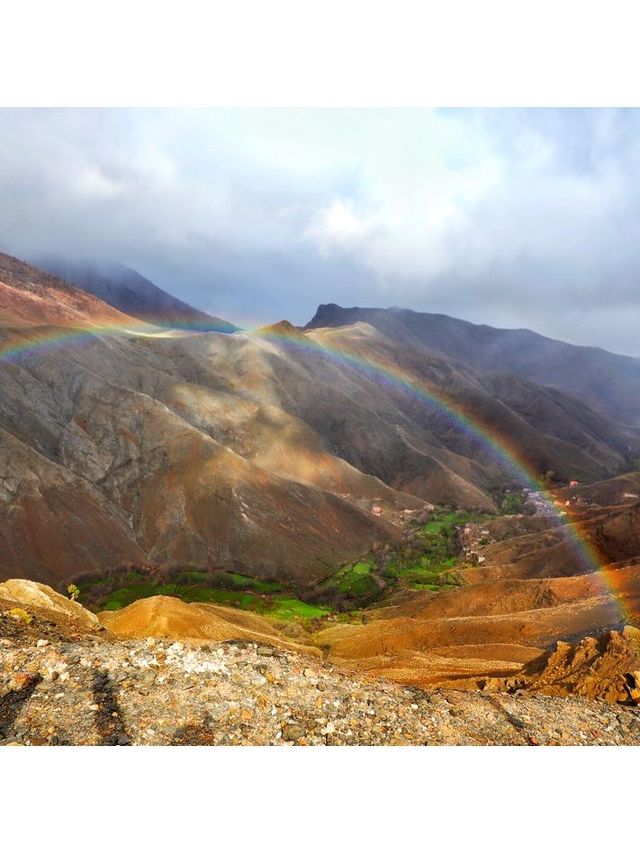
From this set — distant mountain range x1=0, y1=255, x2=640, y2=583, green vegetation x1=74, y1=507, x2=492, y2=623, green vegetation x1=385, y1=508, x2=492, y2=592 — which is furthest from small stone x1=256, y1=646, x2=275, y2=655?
green vegetation x1=385, y1=508, x2=492, y2=592

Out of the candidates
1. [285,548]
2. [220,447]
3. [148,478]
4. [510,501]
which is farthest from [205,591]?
[510,501]

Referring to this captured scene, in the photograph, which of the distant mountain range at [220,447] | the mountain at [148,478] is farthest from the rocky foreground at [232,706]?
the mountain at [148,478]

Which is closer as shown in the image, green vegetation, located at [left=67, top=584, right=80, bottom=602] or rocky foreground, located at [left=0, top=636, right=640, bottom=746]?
rocky foreground, located at [left=0, top=636, right=640, bottom=746]

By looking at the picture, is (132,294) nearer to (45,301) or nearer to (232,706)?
(45,301)

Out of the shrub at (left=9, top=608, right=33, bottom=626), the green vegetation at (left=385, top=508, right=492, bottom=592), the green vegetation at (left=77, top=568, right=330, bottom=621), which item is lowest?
the green vegetation at (left=77, top=568, right=330, bottom=621)

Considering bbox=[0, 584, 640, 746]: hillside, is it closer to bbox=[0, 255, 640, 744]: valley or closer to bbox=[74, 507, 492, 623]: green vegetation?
bbox=[0, 255, 640, 744]: valley

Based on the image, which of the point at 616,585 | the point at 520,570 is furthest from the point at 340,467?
the point at 616,585

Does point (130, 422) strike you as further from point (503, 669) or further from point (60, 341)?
point (503, 669)
